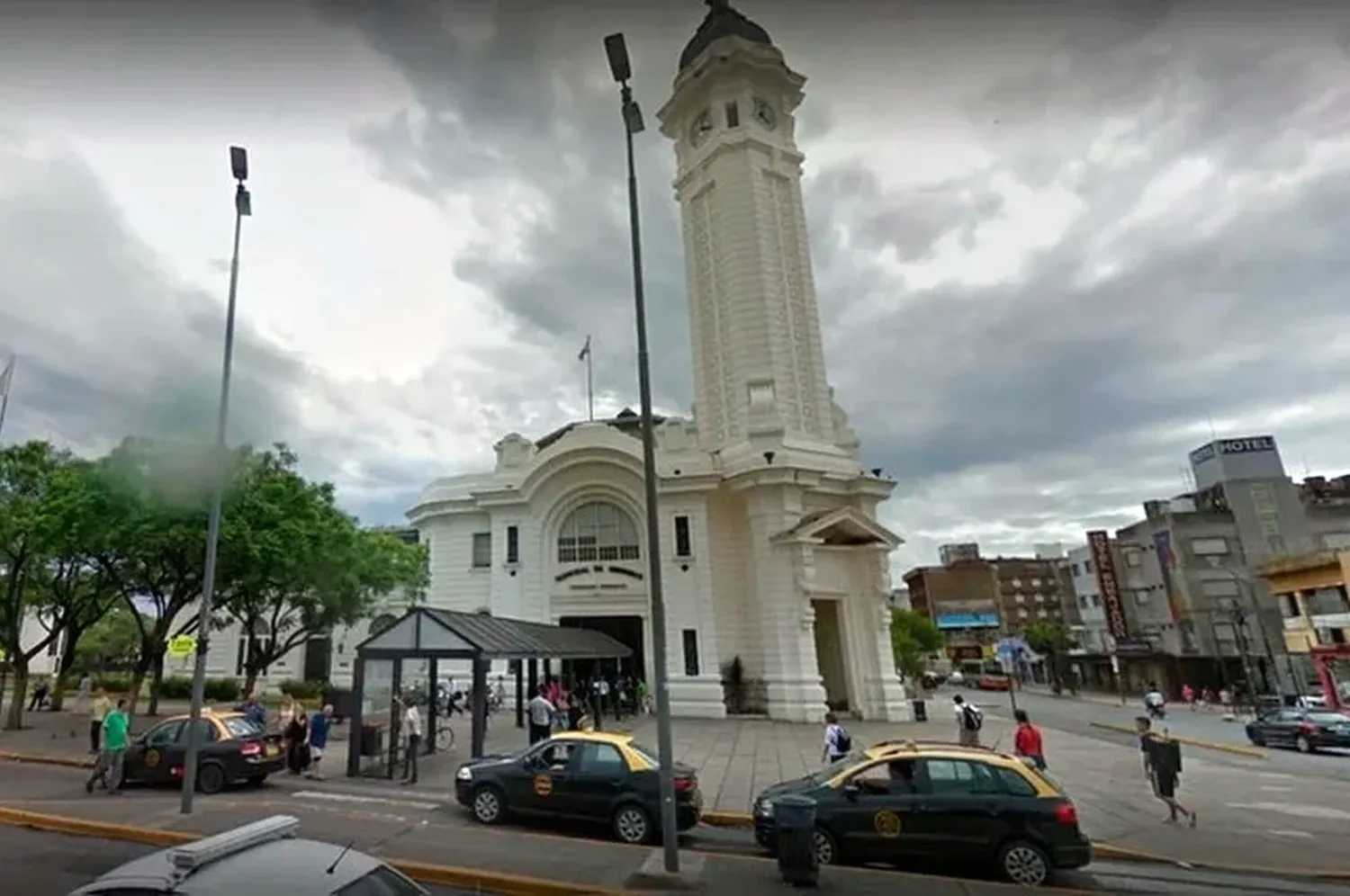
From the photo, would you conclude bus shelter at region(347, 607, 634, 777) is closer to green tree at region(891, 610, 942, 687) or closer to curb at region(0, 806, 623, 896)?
curb at region(0, 806, 623, 896)

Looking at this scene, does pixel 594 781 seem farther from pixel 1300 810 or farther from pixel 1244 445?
pixel 1244 445

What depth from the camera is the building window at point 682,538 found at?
33219 mm

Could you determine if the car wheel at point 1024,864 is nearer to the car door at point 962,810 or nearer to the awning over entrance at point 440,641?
the car door at point 962,810

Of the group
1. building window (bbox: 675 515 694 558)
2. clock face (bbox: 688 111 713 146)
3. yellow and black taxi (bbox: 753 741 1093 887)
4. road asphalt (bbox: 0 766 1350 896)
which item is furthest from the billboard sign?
yellow and black taxi (bbox: 753 741 1093 887)

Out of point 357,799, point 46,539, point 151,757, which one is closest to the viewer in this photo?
point 357,799

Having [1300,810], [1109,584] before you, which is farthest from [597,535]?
[1109,584]

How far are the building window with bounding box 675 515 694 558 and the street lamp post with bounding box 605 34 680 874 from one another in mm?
22459

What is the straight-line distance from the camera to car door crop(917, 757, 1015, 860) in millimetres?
9695

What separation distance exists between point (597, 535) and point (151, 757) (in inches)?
816

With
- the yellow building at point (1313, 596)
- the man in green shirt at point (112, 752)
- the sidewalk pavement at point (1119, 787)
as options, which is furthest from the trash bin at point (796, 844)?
the yellow building at point (1313, 596)

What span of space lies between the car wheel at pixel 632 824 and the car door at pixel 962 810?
410 cm

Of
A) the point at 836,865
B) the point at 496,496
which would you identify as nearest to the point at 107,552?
the point at 496,496

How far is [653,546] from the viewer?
1088cm

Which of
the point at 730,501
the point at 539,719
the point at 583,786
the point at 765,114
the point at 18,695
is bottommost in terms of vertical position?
the point at 583,786
